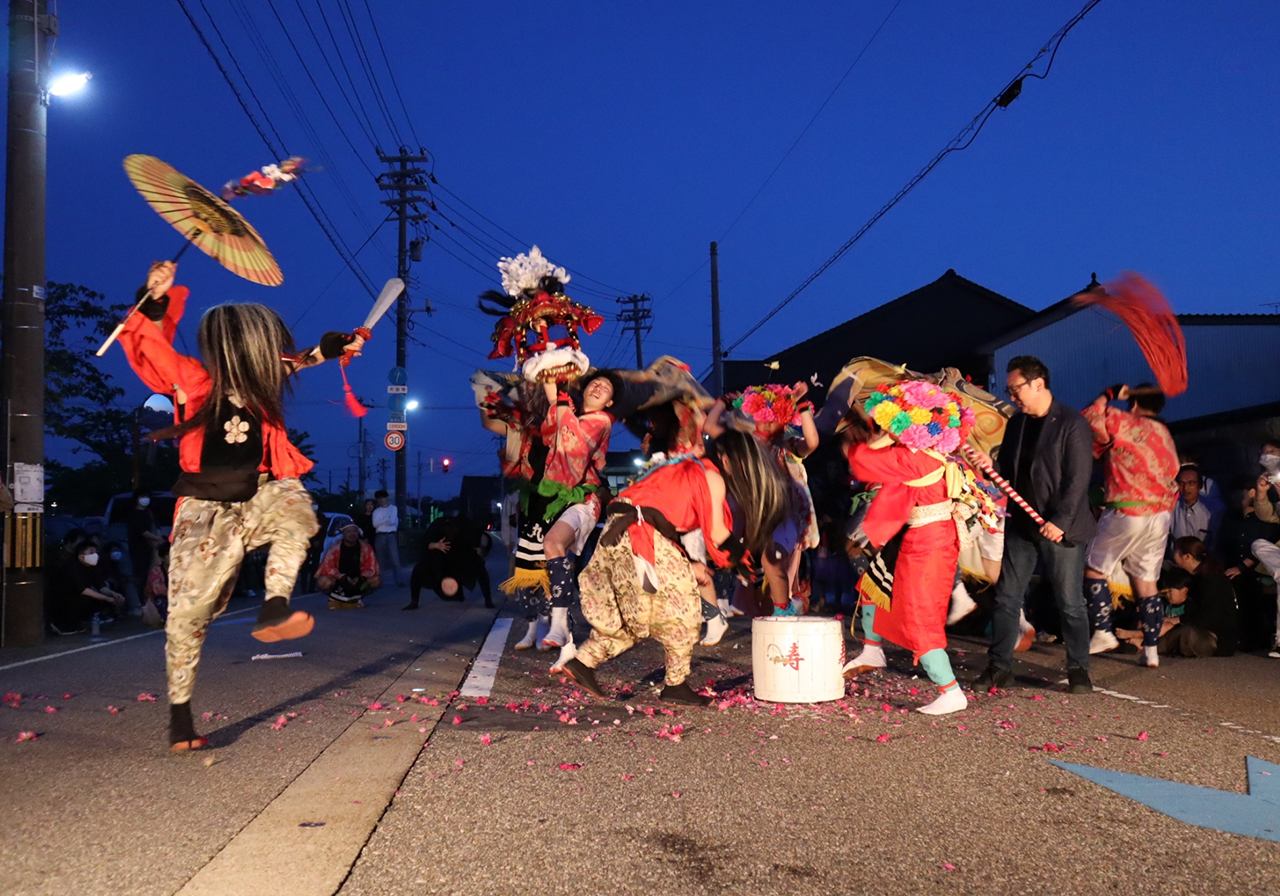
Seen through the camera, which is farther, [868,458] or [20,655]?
[20,655]

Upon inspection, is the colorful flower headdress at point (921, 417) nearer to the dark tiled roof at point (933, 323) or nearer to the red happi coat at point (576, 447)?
the red happi coat at point (576, 447)

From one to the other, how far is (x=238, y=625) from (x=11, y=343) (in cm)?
349

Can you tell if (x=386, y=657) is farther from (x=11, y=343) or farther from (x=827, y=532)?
(x=827, y=532)

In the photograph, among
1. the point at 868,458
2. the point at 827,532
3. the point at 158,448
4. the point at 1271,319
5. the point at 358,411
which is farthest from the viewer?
the point at 158,448

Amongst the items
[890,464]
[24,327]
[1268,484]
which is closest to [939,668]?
[890,464]

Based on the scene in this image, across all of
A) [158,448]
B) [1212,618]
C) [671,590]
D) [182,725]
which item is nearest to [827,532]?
[1212,618]

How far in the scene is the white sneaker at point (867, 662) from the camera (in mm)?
6434

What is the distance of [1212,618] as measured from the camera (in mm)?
7703

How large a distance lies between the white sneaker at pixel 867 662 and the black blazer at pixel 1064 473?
139 centimetres

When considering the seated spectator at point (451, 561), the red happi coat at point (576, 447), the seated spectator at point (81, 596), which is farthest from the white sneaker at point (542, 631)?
the seated spectator at point (81, 596)

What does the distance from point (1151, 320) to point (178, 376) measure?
6439 mm

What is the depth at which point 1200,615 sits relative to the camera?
7762 millimetres

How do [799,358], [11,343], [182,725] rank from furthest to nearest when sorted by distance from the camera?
[799,358]
[11,343]
[182,725]

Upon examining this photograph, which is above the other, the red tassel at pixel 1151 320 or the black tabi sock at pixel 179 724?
the red tassel at pixel 1151 320
